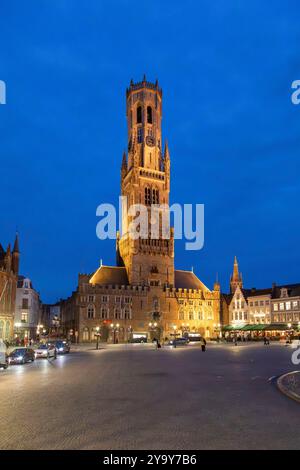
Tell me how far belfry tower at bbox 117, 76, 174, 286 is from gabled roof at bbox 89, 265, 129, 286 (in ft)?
4.87

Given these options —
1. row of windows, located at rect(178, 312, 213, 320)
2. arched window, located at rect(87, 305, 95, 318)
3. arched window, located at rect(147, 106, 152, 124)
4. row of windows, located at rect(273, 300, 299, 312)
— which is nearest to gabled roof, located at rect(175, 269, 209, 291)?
row of windows, located at rect(178, 312, 213, 320)

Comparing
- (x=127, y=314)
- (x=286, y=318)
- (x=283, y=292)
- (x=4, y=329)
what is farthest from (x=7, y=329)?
(x=283, y=292)

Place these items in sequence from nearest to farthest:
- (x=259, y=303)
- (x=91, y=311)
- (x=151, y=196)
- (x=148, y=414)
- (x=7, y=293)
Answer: (x=148, y=414) → (x=7, y=293) → (x=91, y=311) → (x=259, y=303) → (x=151, y=196)

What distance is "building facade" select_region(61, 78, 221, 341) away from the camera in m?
90.2

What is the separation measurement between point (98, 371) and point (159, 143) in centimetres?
8983

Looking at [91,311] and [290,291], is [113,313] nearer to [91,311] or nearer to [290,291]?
[91,311]

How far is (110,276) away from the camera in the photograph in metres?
96.4

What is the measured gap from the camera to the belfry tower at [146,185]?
320 ft

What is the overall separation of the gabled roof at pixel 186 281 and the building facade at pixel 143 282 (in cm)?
17

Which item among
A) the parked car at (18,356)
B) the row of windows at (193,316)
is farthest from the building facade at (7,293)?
the row of windows at (193,316)

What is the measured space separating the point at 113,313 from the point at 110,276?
30.2 feet

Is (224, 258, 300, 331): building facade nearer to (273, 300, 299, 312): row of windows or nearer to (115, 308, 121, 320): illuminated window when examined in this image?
(273, 300, 299, 312): row of windows
